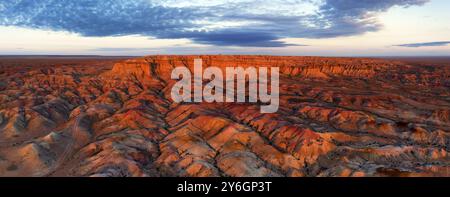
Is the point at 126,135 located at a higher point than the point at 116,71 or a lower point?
lower

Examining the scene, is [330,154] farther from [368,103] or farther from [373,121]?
[368,103]

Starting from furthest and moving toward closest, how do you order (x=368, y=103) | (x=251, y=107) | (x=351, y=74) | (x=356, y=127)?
(x=351, y=74)
(x=368, y=103)
(x=251, y=107)
(x=356, y=127)

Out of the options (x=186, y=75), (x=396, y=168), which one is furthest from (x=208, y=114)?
(x=186, y=75)

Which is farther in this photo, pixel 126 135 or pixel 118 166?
pixel 126 135

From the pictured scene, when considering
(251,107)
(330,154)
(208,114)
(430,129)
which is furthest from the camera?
(251,107)
